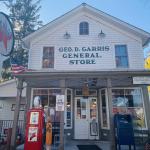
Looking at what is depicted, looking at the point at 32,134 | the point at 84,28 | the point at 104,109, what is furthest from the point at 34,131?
the point at 84,28

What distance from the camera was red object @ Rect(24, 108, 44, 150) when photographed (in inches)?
303

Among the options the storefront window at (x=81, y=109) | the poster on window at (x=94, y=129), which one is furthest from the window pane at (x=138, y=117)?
the storefront window at (x=81, y=109)

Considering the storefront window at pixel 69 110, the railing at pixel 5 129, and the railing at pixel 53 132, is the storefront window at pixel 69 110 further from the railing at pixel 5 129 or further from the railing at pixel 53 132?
the railing at pixel 5 129

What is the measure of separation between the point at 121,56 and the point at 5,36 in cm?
894

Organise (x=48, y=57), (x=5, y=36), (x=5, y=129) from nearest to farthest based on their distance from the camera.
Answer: (x=5, y=36), (x=5, y=129), (x=48, y=57)

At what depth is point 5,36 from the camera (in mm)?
4871

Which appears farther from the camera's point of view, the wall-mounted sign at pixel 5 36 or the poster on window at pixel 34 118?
the poster on window at pixel 34 118

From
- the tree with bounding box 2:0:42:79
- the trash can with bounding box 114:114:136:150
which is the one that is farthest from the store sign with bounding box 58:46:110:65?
the tree with bounding box 2:0:42:79

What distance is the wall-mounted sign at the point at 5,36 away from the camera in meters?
4.65

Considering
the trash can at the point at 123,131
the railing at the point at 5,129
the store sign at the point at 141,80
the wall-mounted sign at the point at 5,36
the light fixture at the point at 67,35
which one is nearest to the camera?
the wall-mounted sign at the point at 5,36

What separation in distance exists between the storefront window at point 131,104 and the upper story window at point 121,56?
1.80 metres

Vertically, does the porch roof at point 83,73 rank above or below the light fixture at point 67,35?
below

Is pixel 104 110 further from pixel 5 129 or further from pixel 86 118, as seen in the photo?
pixel 5 129

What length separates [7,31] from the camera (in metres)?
5.07
